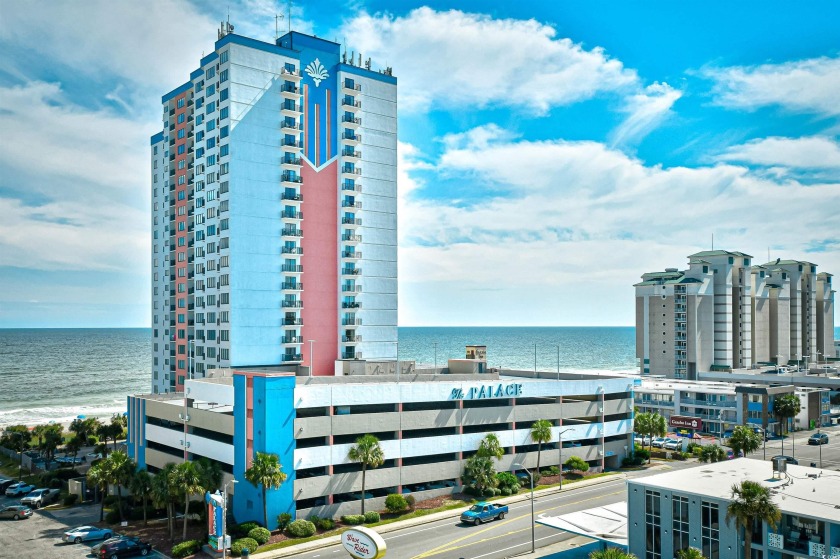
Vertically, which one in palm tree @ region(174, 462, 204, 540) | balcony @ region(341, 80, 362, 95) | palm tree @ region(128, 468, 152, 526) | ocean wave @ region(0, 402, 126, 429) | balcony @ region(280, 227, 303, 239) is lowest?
ocean wave @ region(0, 402, 126, 429)

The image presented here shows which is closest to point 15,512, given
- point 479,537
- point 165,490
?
point 165,490

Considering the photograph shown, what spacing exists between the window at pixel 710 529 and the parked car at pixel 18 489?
82.7 m

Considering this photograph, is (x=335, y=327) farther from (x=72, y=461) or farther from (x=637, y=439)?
(x=637, y=439)

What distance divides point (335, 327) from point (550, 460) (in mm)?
43269

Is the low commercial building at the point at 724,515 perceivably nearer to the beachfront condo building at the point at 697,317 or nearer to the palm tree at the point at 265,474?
the palm tree at the point at 265,474

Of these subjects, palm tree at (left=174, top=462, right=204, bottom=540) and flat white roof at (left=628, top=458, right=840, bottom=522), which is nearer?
flat white roof at (left=628, top=458, right=840, bottom=522)

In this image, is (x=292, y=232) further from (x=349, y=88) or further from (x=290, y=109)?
(x=349, y=88)

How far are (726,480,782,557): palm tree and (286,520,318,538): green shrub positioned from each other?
132 feet

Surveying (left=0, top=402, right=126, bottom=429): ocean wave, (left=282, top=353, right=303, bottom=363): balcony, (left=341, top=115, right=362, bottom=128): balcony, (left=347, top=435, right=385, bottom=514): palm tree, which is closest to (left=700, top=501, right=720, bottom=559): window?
(left=347, top=435, right=385, bottom=514): palm tree

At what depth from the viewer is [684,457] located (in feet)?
362

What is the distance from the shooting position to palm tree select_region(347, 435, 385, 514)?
76875mm

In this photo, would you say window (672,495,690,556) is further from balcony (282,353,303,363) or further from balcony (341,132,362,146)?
balcony (341,132,362,146)

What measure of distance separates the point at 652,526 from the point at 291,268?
7382 centimetres

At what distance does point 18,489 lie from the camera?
9125 cm
